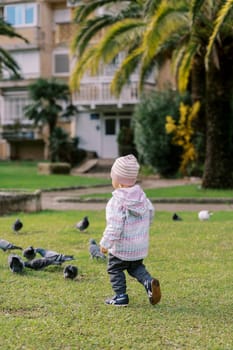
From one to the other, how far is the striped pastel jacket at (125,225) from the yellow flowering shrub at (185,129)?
2131 centimetres

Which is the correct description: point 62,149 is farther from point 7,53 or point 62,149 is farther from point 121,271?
point 121,271

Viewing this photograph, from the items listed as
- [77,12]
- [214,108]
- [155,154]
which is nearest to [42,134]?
[155,154]

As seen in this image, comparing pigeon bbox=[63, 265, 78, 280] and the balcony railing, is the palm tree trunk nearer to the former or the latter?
pigeon bbox=[63, 265, 78, 280]

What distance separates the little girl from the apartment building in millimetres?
35053

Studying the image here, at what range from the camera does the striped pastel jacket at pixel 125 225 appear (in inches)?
225

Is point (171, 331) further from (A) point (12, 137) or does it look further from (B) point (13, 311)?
(A) point (12, 137)

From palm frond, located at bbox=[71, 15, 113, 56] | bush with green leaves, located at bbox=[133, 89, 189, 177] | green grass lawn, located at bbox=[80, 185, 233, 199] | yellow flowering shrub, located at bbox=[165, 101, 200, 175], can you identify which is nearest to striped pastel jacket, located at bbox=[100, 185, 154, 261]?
green grass lawn, located at bbox=[80, 185, 233, 199]

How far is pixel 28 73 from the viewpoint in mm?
45438

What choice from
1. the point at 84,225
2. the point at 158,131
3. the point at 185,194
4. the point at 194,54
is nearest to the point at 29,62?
the point at 158,131

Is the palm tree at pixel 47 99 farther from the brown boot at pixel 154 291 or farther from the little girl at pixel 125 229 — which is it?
the brown boot at pixel 154 291

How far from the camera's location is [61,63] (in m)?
44.8

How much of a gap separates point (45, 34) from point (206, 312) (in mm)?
41208

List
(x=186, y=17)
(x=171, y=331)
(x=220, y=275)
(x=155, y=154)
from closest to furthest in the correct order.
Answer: (x=171, y=331) → (x=220, y=275) → (x=186, y=17) → (x=155, y=154)

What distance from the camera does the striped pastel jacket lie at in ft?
18.8
